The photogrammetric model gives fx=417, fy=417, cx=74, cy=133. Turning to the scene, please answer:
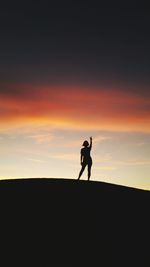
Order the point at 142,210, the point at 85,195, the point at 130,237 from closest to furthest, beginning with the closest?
1. the point at 130,237
2. the point at 142,210
3. the point at 85,195

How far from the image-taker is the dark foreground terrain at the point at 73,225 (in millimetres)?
16391

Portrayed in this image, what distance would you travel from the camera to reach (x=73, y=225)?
19266 mm

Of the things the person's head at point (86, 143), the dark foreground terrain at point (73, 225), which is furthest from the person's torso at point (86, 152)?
the dark foreground terrain at point (73, 225)

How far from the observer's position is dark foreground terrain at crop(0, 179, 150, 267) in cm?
1639

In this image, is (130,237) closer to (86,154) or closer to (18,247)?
(18,247)

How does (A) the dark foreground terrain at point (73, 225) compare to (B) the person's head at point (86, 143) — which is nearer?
(A) the dark foreground terrain at point (73, 225)

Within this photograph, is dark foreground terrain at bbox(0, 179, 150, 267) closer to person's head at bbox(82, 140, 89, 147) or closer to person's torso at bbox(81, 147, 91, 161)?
person's torso at bbox(81, 147, 91, 161)

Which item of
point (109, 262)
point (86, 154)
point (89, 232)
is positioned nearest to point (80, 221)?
point (89, 232)

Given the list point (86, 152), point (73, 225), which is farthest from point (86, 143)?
point (73, 225)

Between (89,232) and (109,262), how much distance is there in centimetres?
279

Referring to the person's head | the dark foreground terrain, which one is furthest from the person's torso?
the dark foreground terrain

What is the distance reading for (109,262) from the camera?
16047 mm

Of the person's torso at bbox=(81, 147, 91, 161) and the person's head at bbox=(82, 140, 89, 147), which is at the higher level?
the person's head at bbox=(82, 140, 89, 147)

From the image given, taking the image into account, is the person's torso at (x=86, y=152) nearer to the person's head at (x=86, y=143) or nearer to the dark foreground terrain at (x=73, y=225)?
the person's head at (x=86, y=143)
